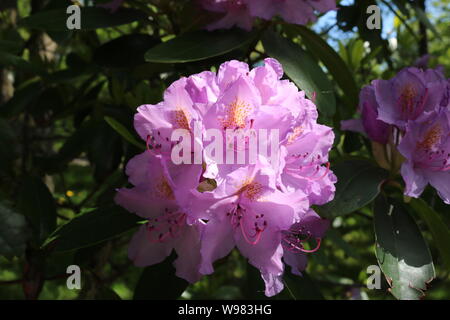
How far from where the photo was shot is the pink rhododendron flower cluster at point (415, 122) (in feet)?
3.52

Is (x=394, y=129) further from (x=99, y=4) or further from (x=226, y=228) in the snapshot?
(x=99, y=4)

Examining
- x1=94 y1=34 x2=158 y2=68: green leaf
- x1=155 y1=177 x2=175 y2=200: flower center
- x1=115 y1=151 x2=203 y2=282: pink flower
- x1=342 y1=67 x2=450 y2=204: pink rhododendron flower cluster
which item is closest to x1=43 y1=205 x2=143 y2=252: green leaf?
x1=115 y1=151 x2=203 y2=282: pink flower

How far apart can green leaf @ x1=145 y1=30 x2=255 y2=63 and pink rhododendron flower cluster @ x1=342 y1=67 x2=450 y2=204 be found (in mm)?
294

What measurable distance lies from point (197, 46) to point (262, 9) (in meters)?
0.16

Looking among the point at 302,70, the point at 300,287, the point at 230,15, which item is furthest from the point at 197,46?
the point at 300,287

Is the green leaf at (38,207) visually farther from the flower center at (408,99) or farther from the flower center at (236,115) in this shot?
the flower center at (408,99)

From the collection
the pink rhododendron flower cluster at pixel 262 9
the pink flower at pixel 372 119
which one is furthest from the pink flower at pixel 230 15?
the pink flower at pixel 372 119

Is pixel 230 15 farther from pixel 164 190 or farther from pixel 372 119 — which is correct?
pixel 164 190

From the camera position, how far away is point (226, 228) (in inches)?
34.7

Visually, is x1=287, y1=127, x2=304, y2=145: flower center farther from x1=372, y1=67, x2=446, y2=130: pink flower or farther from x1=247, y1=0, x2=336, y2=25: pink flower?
x1=247, y1=0, x2=336, y2=25: pink flower

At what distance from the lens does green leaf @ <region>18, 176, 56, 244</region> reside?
4.30 ft

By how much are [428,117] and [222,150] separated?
0.46 m

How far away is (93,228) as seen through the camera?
105cm
